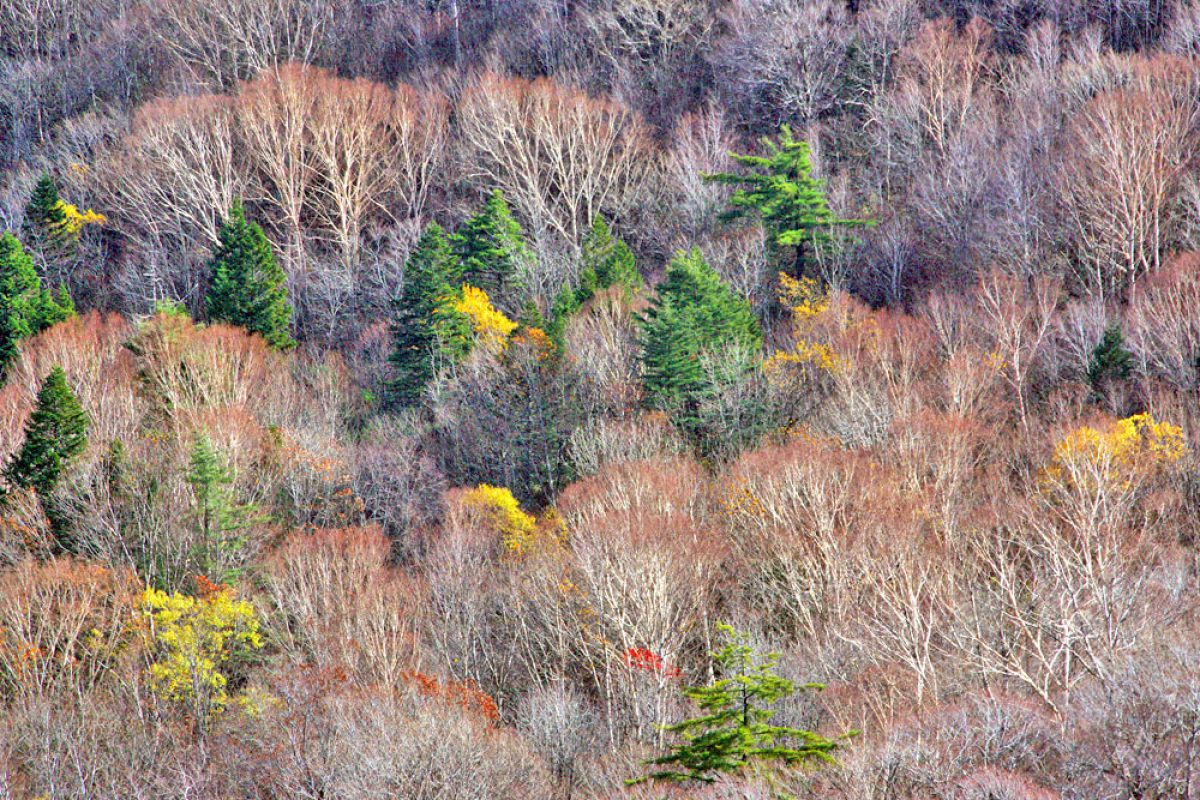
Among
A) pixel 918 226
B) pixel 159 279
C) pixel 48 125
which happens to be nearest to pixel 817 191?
pixel 918 226

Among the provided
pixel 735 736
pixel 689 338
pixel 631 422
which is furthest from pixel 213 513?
pixel 735 736

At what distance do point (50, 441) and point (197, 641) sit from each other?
1134 centimetres

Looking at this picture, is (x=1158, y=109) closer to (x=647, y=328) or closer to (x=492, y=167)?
(x=647, y=328)

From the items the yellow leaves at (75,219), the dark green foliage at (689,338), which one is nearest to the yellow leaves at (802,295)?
the dark green foliage at (689,338)

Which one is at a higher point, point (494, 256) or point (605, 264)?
point (494, 256)

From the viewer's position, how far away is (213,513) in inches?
1412

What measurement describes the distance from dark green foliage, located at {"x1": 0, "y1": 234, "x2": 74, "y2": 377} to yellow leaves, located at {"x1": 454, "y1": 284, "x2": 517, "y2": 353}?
17310mm

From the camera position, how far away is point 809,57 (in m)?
61.8

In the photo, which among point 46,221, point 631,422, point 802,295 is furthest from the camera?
point 46,221

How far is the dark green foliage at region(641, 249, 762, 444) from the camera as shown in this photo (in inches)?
1636

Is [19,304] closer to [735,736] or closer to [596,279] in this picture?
[596,279]

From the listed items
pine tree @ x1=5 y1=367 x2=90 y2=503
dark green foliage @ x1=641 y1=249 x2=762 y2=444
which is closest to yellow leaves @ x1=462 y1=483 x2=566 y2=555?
dark green foliage @ x1=641 y1=249 x2=762 y2=444

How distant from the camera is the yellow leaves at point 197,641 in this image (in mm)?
29688

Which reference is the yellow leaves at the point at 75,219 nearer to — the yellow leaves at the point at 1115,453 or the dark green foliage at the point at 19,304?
the dark green foliage at the point at 19,304
